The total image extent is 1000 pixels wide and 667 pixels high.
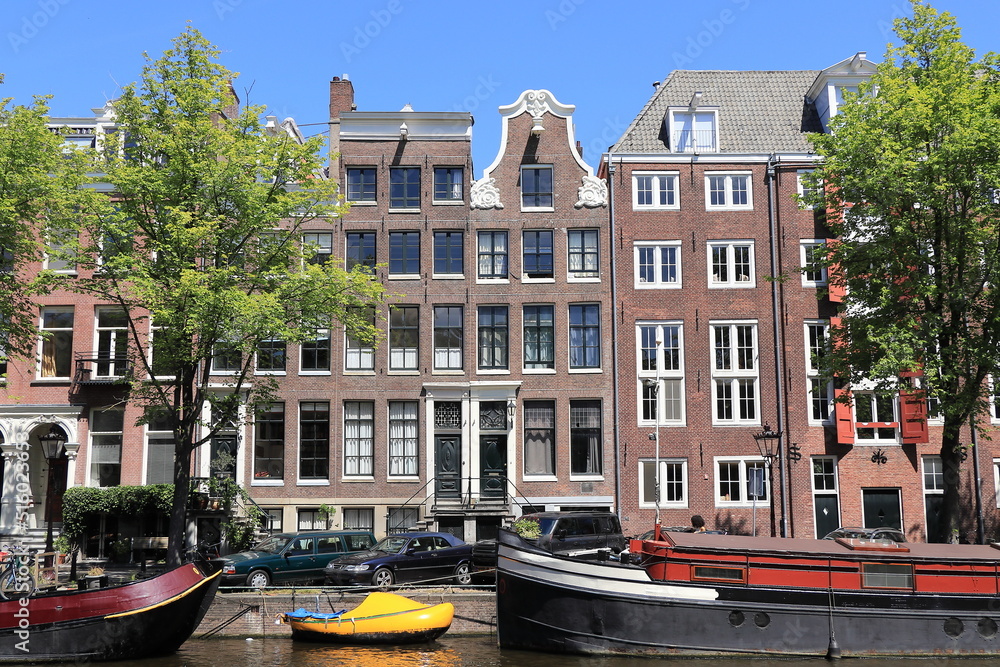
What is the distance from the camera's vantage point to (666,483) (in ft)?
110

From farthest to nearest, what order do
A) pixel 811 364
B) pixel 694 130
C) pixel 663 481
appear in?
pixel 694 130 → pixel 811 364 → pixel 663 481

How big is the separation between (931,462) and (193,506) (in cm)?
2637

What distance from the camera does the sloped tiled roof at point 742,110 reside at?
119 ft

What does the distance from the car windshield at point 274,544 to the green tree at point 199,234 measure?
243 centimetres

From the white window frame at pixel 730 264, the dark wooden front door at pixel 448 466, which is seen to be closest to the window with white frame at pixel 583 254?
the white window frame at pixel 730 264

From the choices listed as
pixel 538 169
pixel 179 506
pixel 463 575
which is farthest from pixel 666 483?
pixel 179 506

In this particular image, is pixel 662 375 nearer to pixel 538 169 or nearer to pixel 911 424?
pixel 911 424

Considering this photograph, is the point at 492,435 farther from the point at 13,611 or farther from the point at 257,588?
the point at 13,611

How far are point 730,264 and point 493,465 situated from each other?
38.3 ft

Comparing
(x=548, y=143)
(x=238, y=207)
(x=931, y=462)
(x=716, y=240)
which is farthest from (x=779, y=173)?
(x=238, y=207)

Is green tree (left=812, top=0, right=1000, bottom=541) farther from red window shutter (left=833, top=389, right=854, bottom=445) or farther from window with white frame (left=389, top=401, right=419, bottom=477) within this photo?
window with white frame (left=389, top=401, right=419, bottom=477)

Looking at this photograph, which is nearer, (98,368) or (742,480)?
(98,368)

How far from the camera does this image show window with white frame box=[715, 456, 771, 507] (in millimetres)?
33438

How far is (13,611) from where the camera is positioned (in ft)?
66.0
